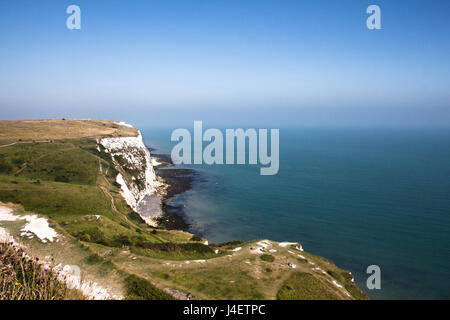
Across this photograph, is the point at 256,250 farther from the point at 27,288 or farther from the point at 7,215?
the point at 7,215

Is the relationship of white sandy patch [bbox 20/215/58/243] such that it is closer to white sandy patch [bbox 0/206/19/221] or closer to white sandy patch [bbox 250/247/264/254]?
white sandy patch [bbox 0/206/19/221]

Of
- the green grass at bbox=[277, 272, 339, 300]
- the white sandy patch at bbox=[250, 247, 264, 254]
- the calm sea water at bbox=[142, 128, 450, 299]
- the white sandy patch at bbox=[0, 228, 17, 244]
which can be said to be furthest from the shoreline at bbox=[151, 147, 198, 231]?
the green grass at bbox=[277, 272, 339, 300]

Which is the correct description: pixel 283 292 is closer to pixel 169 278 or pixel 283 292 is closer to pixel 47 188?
pixel 169 278

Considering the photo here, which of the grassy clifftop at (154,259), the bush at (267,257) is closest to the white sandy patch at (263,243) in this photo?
the grassy clifftop at (154,259)

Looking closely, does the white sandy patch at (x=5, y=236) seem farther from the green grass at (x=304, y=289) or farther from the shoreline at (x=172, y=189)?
the shoreline at (x=172, y=189)
